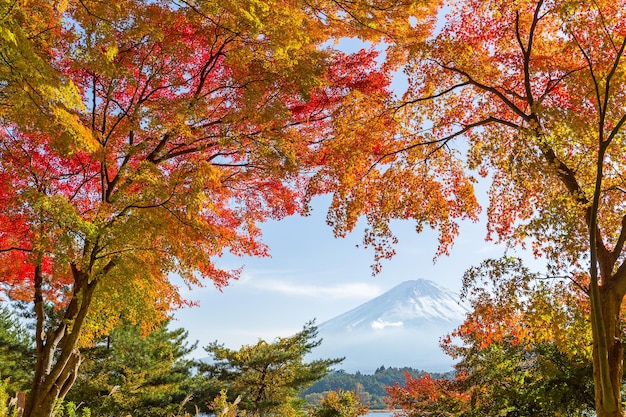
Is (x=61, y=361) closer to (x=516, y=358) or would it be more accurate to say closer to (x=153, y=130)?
(x=153, y=130)

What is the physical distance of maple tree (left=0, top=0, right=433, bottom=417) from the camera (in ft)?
16.7

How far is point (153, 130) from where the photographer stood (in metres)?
5.91

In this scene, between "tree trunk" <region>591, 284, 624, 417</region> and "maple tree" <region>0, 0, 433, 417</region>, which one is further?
"maple tree" <region>0, 0, 433, 417</region>

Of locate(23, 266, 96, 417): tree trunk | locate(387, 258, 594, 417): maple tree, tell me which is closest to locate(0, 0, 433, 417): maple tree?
locate(23, 266, 96, 417): tree trunk

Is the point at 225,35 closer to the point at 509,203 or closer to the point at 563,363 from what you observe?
the point at 509,203

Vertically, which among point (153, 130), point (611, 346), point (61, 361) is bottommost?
point (611, 346)

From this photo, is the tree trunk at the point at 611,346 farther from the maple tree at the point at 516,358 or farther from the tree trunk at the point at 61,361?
the tree trunk at the point at 61,361

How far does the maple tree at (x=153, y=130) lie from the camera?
16.7ft

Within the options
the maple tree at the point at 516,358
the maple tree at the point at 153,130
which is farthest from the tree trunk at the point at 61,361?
the maple tree at the point at 516,358

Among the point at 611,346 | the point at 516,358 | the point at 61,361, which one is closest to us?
the point at 611,346

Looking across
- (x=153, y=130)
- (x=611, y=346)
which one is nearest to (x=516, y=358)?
(x=611, y=346)

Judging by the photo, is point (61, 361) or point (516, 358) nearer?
point (61, 361)

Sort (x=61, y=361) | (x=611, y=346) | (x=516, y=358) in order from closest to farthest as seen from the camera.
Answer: (x=611, y=346)
(x=61, y=361)
(x=516, y=358)

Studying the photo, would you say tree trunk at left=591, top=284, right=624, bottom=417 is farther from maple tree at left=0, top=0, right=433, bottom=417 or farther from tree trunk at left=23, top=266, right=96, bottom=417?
tree trunk at left=23, top=266, right=96, bottom=417
